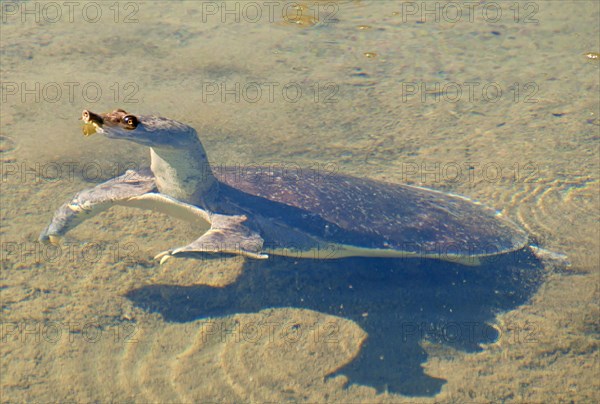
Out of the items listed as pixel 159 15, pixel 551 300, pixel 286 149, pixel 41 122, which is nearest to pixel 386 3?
pixel 159 15

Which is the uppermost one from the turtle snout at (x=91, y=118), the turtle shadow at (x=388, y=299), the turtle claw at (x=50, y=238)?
the turtle snout at (x=91, y=118)

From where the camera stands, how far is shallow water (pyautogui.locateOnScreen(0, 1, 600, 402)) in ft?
8.24

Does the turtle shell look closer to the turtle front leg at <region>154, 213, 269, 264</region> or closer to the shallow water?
the turtle front leg at <region>154, 213, 269, 264</region>

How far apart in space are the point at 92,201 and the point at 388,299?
157cm

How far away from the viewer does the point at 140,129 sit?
94.1 inches

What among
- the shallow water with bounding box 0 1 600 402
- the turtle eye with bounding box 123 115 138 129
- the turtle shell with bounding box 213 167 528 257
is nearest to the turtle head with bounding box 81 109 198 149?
the turtle eye with bounding box 123 115 138 129

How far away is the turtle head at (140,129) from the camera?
222 centimetres

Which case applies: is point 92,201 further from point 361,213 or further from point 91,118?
point 361,213

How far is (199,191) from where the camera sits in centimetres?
279

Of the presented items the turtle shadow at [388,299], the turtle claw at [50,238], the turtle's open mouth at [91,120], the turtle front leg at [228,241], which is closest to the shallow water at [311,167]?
the turtle shadow at [388,299]

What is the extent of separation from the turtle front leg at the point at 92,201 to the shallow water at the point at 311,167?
0.19m

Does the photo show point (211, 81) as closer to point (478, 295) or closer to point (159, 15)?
point (159, 15)

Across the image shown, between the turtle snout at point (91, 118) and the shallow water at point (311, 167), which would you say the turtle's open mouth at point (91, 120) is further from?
the shallow water at point (311, 167)

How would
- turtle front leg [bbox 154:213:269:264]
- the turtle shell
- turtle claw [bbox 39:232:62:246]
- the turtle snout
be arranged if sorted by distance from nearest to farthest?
the turtle snout
turtle front leg [bbox 154:213:269:264]
the turtle shell
turtle claw [bbox 39:232:62:246]
